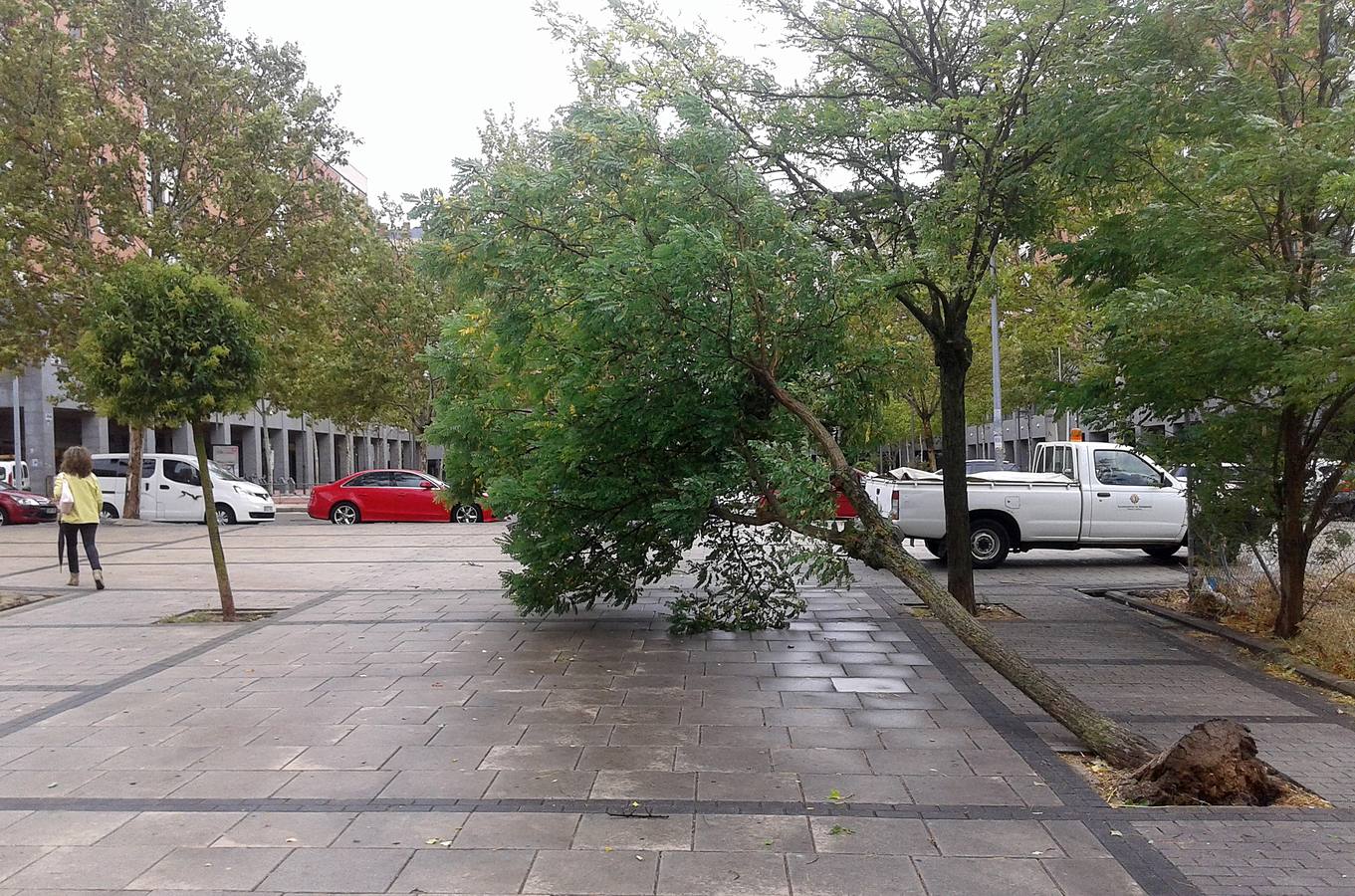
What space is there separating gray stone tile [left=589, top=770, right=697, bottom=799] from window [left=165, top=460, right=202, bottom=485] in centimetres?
2314

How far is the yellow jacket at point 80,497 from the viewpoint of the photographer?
1159 cm

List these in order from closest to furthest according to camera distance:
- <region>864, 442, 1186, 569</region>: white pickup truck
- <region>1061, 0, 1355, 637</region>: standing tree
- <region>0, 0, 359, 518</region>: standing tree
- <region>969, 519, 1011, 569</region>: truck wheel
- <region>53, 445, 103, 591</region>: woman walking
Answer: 1. <region>1061, 0, 1355, 637</region>: standing tree
2. <region>53, 445, 103, 591</region>: woman walking
3. <region>864, 442, 1186, 569</region>: white pickup truck
4. <region>969, 519, 1011, 569</region>: truck wheel
5. <region>0, 0, 359, 518</region>: standing tree

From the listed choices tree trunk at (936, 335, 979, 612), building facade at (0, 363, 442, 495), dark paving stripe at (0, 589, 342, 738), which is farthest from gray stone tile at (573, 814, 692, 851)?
building facade at (0, 363, 442, 495)

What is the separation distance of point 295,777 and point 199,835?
77cm

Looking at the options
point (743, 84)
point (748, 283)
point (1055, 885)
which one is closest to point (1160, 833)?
point (1055, 885)

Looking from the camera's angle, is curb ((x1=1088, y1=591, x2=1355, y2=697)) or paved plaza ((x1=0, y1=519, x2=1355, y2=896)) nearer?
paved plaza ((x1=0, y1=519, x2=1355, y2=896))

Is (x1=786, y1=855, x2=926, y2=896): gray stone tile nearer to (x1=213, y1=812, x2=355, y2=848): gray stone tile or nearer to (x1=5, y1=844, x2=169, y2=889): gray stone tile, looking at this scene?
(x1=213, y1=812, x2=355, y2=848): gray stone tile

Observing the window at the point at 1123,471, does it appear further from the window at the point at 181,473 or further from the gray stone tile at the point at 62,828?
the window at the point at 181,473

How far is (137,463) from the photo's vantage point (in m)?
24.5

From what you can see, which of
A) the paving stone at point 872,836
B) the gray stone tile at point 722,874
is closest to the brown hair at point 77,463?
the gray stone tile at point 722,874

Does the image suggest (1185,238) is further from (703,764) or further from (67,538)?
(67,538)

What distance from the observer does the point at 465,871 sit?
3910 millimetres

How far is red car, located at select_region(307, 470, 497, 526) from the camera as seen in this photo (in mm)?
26422

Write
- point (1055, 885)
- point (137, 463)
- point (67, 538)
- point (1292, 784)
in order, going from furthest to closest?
point (137, 463) < point (67, 538) < point (1292, 784) < point (1055, 885)
